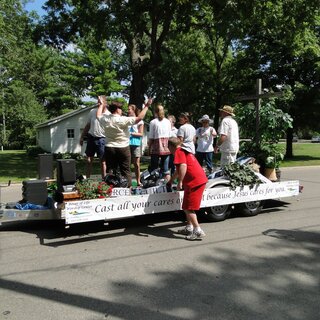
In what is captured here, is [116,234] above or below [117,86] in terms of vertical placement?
below

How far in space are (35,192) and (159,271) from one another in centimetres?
275

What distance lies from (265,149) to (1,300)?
6045 mm

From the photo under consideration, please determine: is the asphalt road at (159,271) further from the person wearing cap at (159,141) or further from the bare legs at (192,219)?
the person wearing cap at (159,141)

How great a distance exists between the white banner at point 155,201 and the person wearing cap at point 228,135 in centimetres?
89

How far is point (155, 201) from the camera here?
6.13 meters

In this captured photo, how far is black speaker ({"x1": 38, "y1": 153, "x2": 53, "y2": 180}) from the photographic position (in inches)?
294

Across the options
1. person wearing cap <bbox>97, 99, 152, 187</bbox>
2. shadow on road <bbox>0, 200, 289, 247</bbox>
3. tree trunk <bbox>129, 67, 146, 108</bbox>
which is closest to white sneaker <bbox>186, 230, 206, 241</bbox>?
shadow on road <bbox>0, 200, 289, 247</bbox>

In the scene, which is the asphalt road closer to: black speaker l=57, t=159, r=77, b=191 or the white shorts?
black speaker l=57, t=159, r=77, b=191

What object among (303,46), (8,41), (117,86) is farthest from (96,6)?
(117,86)

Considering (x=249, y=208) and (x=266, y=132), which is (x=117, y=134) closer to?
(x=249, y=208)

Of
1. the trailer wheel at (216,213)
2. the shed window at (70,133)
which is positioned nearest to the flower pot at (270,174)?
the trailer wheel at (216,213)

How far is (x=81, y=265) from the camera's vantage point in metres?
4.69

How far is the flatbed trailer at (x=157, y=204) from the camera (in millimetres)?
5500

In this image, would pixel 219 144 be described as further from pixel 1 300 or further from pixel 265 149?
pixel 1 300
